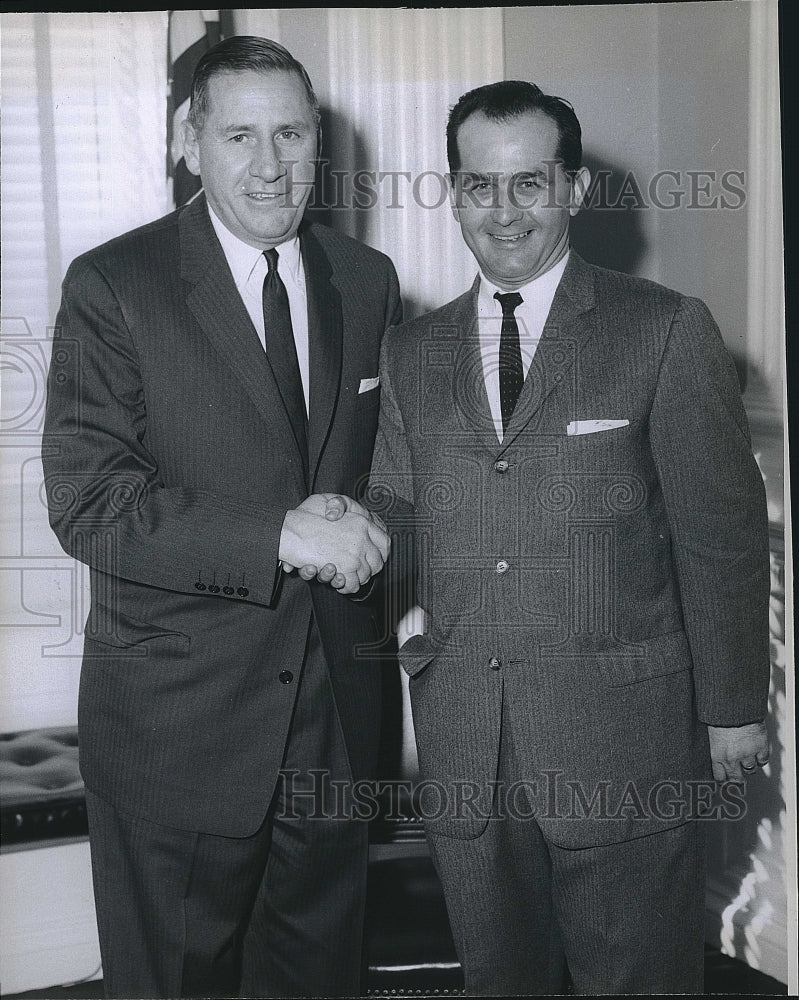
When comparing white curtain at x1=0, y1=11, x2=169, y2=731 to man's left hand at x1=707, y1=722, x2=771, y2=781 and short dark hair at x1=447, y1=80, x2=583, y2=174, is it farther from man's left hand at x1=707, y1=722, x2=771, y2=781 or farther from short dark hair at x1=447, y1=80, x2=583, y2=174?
man's left hand at x1=707, y1=722, x2=771, y2=781

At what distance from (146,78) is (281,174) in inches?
14.7

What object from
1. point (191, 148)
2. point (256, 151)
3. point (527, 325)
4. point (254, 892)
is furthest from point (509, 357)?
point (254, 892)

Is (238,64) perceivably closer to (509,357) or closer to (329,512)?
(509,357)

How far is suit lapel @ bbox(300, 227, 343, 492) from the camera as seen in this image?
2.04 meters

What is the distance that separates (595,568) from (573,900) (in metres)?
0.60

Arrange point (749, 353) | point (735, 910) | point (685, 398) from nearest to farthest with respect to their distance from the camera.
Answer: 1. point (685, 398)
2. point (749, 353)
3. point (735, 910)

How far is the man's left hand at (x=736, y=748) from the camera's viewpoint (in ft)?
6.57

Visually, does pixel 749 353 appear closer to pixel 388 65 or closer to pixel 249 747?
pixel 388 65

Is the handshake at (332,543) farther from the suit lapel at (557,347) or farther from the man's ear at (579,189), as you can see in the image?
the man's ear at (579,189)

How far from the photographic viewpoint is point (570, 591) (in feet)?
6.58

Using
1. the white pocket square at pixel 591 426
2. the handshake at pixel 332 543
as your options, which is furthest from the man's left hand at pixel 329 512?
the white pocket square at pixel 591 426

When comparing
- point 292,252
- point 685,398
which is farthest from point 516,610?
point 292,252

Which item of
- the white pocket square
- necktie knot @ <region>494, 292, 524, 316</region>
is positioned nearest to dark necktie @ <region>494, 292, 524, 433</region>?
necktie knot @ <region>494, 292, 524, 316</region>

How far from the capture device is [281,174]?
2.04 metres
